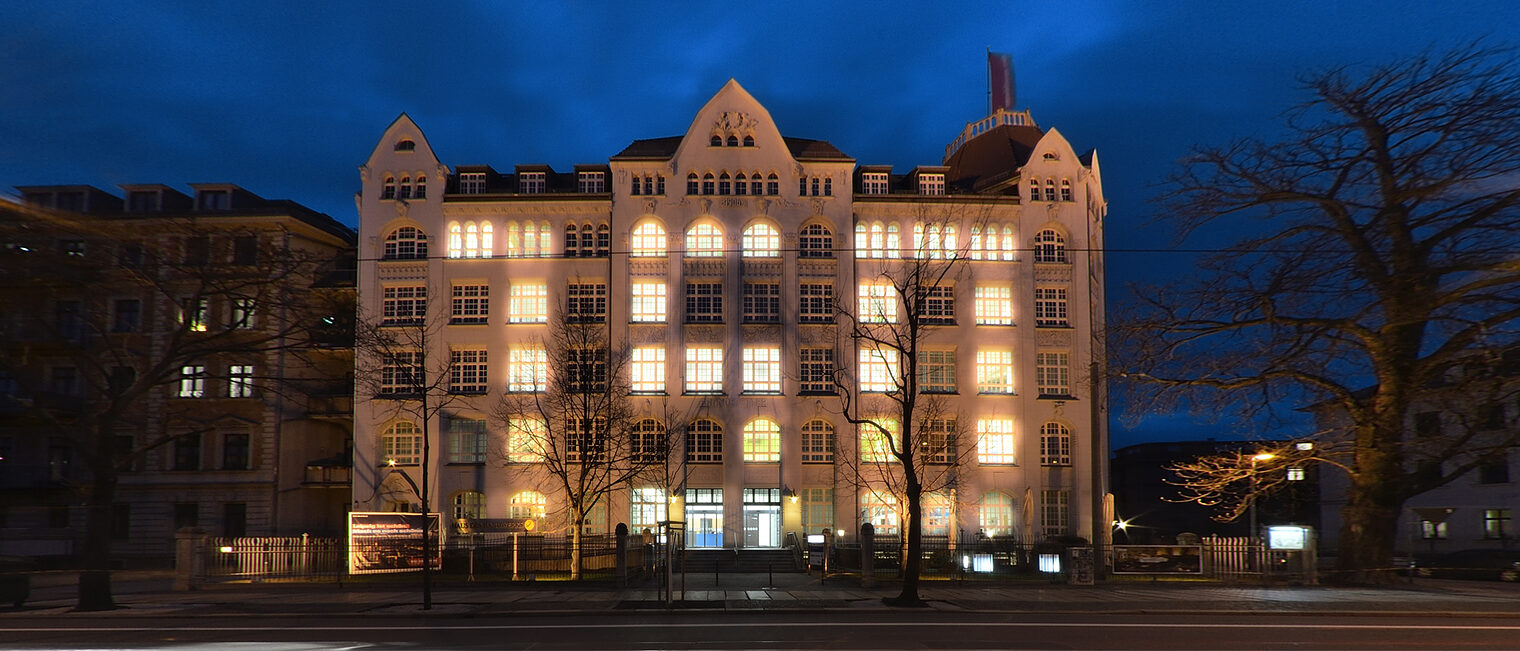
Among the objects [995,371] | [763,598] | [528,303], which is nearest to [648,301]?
[528,303]

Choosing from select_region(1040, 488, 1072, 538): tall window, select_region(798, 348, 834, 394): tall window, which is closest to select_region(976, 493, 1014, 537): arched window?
select_region(1040, 488, 1072, 538): tall window

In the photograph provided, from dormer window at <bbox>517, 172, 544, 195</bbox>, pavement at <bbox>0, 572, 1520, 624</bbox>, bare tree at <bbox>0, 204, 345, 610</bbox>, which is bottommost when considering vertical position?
pavement at <bbox>0, 572, 1520, 624</bbox>

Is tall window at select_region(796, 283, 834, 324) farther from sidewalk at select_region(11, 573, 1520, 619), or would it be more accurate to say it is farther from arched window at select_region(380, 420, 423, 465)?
sidewalk at select_region(11, 573, 1520, 619)

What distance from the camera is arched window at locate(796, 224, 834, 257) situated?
51.4 m

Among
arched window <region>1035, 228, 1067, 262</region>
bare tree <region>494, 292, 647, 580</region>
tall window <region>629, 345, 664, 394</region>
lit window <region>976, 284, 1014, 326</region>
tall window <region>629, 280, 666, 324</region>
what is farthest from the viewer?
arched window <region>1035, 228, 1067, 262</region>

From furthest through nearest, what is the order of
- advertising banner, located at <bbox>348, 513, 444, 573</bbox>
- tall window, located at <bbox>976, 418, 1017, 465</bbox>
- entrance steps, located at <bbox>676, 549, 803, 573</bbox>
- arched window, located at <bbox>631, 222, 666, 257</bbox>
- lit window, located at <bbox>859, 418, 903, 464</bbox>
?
arched window, located at <bbox>631, 222, 666, 257</bbox> < tall window, located at <bbox>976, 418, 1017, 465</bbox> < lit window, located at <bbox>859, 418, 903, 464</bbox> < entrance steps, located at <bbox>676, 549, 803, 573</bbox> < advertising banner, located at <bbox>348, 513, 444, 573</bbox>

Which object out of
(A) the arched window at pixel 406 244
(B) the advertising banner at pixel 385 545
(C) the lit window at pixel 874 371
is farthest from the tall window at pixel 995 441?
(A) the arched window at pixel 406 244

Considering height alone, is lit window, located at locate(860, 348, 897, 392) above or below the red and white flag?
below

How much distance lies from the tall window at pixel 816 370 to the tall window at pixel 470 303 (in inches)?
626

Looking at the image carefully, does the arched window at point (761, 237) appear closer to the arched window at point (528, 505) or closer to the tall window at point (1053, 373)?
the tall window at point (1053, 373)

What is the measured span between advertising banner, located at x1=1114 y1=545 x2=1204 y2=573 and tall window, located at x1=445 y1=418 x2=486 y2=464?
102 ft

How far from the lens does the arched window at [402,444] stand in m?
50.2

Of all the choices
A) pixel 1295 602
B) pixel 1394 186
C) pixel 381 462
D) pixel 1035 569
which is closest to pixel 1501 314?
pixel 1394 186

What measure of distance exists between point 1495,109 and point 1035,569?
800 inches
